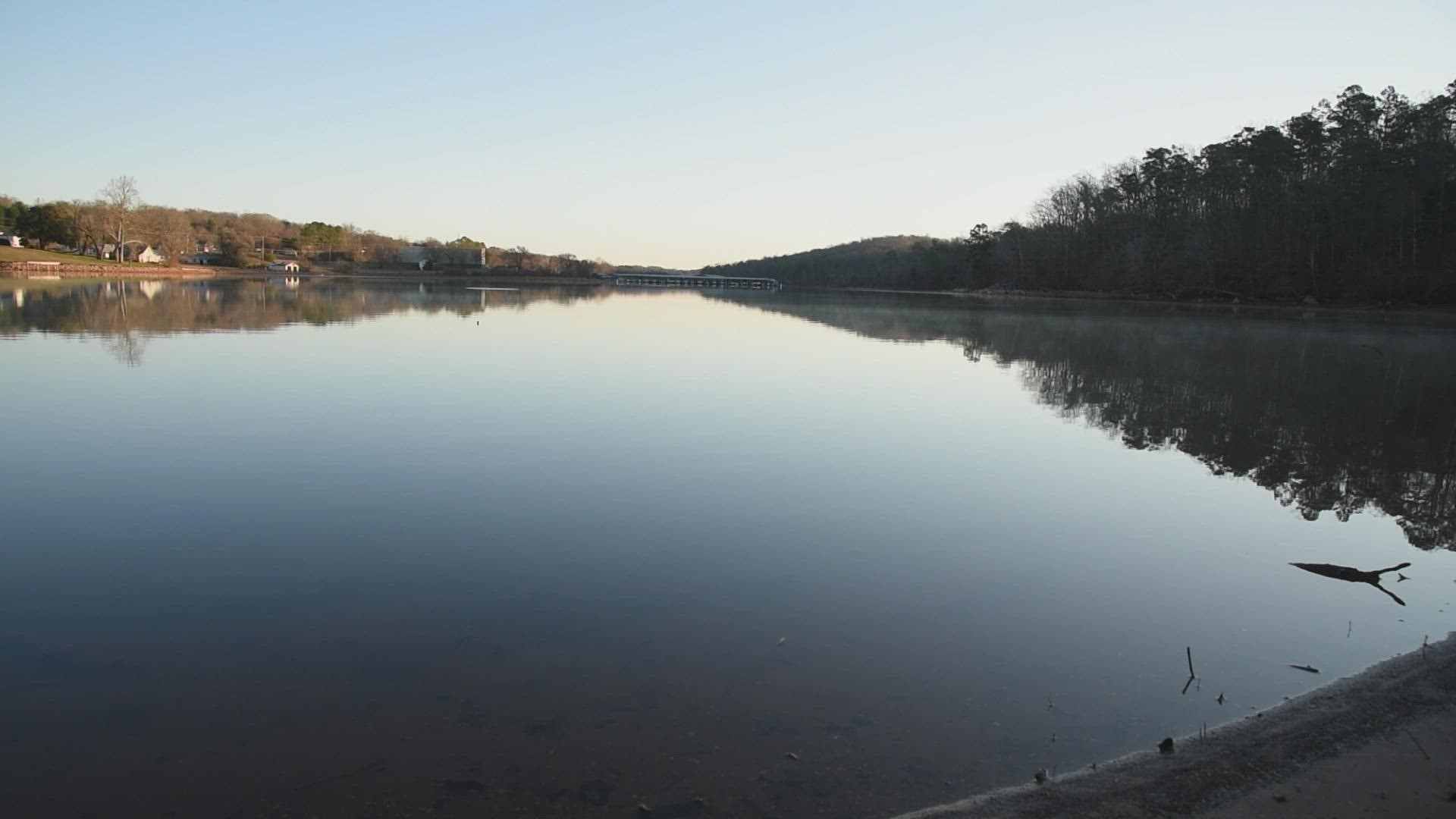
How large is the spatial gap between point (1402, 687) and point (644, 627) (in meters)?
4.14

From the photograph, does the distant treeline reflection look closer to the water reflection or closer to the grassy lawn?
the water reflection

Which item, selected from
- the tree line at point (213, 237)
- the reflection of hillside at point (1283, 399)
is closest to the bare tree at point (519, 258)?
the tree line at point (213, 237)

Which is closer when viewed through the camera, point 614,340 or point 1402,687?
point 1402,687

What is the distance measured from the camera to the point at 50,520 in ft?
23.0

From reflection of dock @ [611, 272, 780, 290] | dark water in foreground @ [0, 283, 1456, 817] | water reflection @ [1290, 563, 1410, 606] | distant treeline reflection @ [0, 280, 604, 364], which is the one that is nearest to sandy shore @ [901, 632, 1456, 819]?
dark water in foreground @ [0, 283, 1456, 817]

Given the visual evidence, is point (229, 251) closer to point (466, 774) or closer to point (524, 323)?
point (524, 323)

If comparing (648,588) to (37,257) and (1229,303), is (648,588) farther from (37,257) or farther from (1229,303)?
(37,257)

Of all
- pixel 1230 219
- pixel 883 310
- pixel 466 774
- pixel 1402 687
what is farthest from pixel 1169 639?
pixel 1230 219

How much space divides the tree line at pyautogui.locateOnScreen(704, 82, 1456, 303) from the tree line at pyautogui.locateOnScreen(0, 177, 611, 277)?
104m

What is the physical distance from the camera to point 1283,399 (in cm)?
1642

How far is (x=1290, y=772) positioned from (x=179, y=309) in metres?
40.3

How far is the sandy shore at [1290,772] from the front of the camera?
3.44 metres

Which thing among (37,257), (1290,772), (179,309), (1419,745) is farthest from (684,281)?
(1290,772)

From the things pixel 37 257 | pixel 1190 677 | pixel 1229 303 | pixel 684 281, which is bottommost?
pixel 1190 677
